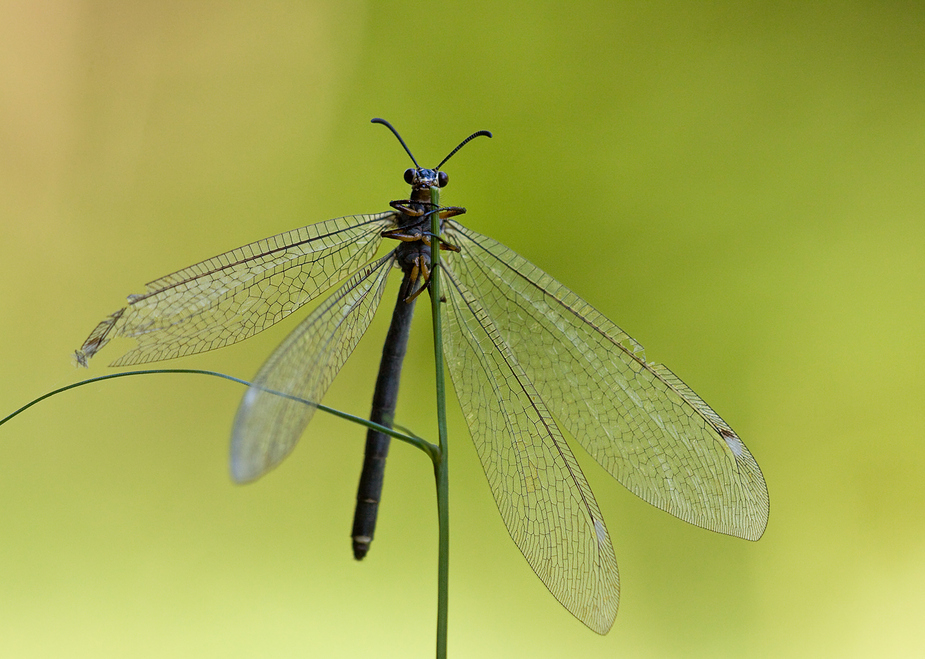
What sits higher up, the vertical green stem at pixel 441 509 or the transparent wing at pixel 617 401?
the transparent wing at pixel 617 401

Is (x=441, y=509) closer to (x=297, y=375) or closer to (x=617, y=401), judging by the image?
(x=297, y=375)

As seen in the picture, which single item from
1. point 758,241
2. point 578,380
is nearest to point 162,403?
point 578,380

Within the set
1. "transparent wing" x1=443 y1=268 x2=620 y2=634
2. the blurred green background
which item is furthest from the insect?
the blurred green background

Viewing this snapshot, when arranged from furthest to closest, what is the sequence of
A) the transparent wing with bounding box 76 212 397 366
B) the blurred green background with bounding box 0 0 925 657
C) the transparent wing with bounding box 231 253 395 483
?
1. the blurred green background with bounding box 0 0 925 657
2. the transparent wing with bounding box 76 212 397 366
3. the transparent wing with bounding box 231 253 395 483

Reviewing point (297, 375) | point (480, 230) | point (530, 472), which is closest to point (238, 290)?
point (297, 375)

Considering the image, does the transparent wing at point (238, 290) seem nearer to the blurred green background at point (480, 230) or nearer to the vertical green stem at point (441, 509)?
the vertical green stem at point (441, 509)

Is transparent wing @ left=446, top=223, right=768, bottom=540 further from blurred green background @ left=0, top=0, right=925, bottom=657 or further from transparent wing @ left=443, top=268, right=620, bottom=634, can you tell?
blurred green background @ left=0, top=0, right=925, bottom=657

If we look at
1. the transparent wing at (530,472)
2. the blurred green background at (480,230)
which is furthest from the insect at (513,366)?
the blurred green background at (480,230)

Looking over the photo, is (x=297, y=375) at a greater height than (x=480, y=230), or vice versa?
(x=480, y=230)
